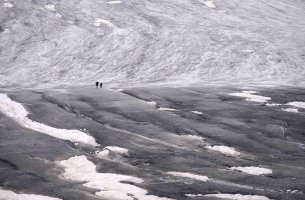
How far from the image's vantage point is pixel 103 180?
10.1m

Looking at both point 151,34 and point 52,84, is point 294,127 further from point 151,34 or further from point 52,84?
point 151,34

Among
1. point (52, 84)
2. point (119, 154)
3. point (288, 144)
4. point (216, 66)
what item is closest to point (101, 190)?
point (119, 154)

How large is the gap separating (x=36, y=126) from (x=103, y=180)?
607 centimetres

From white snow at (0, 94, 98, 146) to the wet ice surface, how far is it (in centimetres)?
26

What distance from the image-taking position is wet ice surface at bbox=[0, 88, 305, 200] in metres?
9.69

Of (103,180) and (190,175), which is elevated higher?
(190,175)

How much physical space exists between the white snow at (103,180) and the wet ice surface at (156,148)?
2 cm

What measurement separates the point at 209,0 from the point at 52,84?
26747 millimetres


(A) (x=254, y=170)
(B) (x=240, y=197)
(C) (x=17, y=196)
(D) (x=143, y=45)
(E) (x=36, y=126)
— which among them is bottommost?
(D) (x=143, y=45)

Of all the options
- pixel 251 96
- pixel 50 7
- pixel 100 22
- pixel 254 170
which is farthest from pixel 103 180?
pixel 50 7

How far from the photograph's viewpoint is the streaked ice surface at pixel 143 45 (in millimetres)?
29719

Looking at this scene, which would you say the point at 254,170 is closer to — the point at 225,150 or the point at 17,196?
the point at 225,150

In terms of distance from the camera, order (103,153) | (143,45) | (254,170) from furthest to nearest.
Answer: (143,45) → (103,153) → (254,170)

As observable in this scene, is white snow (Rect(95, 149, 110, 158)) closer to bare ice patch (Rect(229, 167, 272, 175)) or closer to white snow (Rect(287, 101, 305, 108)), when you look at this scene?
bare ice patch (Rect(229, 167, 272, 175))
